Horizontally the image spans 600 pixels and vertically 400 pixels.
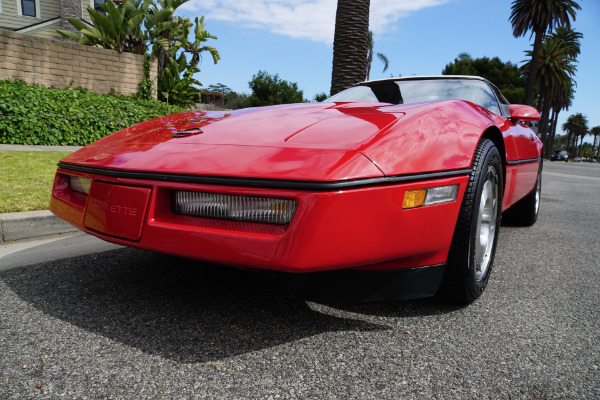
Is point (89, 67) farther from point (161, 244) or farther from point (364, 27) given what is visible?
point (161, 244)

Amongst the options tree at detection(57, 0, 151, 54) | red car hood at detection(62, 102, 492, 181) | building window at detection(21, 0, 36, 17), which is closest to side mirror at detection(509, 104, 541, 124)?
red car hood at detection(62, 102, 492, 181)

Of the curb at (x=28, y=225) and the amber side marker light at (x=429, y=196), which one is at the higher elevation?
the amber side marker light at (x=429, y=196)

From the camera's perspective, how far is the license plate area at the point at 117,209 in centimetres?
162

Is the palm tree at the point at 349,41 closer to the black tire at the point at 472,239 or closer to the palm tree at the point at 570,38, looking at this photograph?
the black tire at the point at 472,239

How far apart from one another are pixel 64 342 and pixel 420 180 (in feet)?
4.61

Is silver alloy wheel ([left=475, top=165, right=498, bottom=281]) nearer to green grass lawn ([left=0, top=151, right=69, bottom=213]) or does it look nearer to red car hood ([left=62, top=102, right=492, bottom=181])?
red car hood ([left=62, top=102, right=492, bottom=181])

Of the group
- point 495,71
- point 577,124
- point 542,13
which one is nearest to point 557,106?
point 495,71

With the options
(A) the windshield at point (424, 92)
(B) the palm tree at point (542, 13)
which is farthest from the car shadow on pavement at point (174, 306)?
(B) the palm tree at point (542, 13)

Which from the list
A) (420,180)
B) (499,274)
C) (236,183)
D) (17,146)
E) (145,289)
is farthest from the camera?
(17,146)

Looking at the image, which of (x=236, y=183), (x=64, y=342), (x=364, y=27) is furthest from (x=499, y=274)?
(x=364, y=27)

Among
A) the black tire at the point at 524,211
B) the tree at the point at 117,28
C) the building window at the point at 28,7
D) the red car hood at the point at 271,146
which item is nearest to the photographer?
the red car hood at the point at 271,146

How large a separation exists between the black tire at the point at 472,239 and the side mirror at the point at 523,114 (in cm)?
97

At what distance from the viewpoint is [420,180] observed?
5.26 ft

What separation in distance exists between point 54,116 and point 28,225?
542 cm
